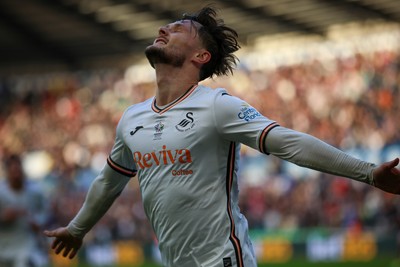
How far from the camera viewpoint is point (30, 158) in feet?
104

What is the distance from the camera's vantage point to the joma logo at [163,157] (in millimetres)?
4844

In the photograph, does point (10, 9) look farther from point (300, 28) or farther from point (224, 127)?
point (224, 127)

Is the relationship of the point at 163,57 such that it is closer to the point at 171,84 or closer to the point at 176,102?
the point at 171,84

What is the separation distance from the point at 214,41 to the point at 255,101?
2116 centimetres

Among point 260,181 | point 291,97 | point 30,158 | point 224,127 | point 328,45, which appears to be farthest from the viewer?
point 30,158

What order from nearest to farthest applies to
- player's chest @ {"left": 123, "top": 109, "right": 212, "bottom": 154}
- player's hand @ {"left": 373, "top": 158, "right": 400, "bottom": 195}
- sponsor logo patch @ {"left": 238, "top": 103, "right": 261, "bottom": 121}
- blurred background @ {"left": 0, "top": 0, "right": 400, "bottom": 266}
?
player's hand @ {"left": 373, "top": 158, "right": 400, "bottom": 195}, sponsor logo patch @ {"left": 238, "top": 103, "right": 261, "bottom": 121}, player's chest @ {"left": 123, "top": 109, "right": 212, "bottom": 154}, blurred background @ {"left": 0, "top": 0, "right": 400, "bottom": 266}

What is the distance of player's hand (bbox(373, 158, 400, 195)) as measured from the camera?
13.8ft

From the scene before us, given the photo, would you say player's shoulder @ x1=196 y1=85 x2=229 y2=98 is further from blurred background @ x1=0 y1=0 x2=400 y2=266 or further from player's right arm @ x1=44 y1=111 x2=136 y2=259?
blurred background @ x1=0 y1=0 x2=400 y2=266

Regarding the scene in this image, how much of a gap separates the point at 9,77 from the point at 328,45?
1581 centimetres

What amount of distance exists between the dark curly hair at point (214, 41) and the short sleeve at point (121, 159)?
2.08 ft

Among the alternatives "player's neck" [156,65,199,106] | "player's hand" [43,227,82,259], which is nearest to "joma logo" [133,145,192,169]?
"player's neck" [156,65,199,106]

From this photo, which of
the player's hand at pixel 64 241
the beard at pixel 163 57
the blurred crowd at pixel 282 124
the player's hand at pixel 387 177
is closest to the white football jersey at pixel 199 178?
the beard at pixel 163 57

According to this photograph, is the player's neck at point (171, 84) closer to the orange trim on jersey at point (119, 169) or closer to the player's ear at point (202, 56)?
the player's ear at point (202, 56)

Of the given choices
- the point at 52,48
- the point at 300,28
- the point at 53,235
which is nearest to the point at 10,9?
the point at 52,48
